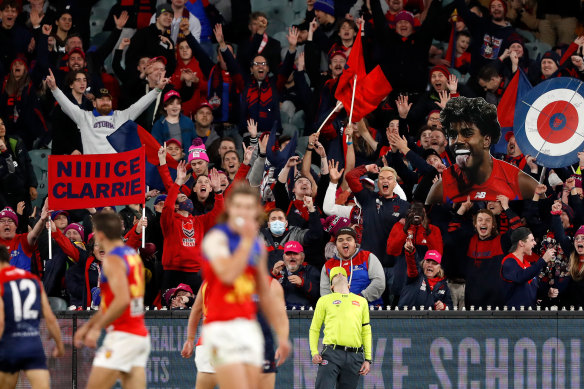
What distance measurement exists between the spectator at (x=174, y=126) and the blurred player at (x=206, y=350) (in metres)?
6.21

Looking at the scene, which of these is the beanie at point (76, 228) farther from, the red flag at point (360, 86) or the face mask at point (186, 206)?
the red flag at point (360, 86)

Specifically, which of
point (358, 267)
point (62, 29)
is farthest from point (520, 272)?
point (62, 29)

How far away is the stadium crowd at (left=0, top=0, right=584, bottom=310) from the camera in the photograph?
13484 mm

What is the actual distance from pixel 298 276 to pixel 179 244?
1.52 metres

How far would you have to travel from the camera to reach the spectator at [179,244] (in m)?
13.7

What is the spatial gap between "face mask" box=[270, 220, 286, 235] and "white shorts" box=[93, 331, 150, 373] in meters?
5.09

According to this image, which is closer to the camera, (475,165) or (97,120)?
(475,165)

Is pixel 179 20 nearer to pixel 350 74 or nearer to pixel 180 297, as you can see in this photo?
pixel 350 74

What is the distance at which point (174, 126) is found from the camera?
1647 cm

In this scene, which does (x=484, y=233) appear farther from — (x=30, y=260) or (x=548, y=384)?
(x=30, y=260)

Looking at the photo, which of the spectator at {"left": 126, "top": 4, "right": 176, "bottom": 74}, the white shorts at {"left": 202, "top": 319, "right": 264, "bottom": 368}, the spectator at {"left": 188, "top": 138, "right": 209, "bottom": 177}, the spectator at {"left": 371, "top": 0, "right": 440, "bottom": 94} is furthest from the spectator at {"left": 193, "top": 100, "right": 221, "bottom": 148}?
the white shorts at {"left": 202, "top": 319, "right": 264, "bottom": 368}

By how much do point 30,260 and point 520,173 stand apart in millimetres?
6278

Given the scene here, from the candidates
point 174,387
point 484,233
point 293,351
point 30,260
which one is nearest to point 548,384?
point 484,233

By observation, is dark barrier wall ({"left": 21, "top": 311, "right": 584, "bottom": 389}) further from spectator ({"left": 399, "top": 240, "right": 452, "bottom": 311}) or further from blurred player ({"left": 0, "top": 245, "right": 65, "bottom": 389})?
blurred player ({"left": 0, "top": 245, "right": 65, "bottom": 389})
